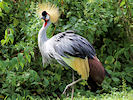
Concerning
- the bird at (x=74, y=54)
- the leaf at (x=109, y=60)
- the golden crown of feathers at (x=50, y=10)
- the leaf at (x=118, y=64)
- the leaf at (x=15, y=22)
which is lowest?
the leaf at (x=118, y=64)

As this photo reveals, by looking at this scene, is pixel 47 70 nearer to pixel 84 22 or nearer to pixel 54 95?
pixel 54 95

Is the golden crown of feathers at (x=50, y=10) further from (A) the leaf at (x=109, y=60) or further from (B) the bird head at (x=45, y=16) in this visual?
(A) the leaf at (x=109, y=60)

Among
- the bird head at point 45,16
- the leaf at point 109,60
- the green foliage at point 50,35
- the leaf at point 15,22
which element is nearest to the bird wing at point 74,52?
the bird head at point 45,16

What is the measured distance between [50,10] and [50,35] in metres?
0.47

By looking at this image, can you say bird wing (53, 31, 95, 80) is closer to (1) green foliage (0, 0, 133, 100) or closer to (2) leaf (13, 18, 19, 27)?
(1) green foliage (0, 0, 133, 100)

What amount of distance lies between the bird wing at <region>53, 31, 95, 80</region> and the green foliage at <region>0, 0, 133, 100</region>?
0.59m

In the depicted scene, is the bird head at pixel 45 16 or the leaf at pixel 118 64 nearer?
the bird head at pixel 45 16

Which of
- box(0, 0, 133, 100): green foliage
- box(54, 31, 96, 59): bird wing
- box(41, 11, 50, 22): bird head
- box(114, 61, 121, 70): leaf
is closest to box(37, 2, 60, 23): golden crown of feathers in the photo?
box(41, 11, 50, 22): bird head

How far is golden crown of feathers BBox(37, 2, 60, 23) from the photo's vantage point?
4.69 metres

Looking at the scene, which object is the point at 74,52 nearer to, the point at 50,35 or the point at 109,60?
the point at 50,35

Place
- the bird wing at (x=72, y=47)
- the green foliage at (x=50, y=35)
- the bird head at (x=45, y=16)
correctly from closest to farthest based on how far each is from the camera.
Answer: the bird wing at (x=72, y=47), the bird head at (x=45, y=16), the green foliage at (x=50, y=35)

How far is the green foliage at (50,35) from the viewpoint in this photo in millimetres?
4797

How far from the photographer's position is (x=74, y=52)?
413cm

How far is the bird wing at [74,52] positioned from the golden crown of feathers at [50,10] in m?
0.55
